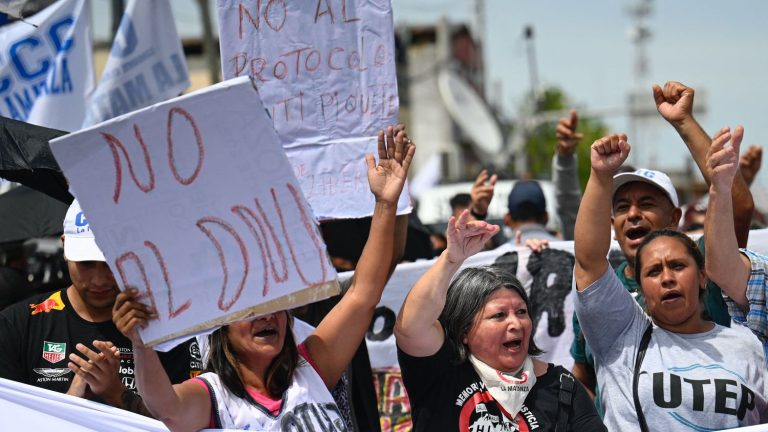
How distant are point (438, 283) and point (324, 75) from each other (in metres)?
1.55

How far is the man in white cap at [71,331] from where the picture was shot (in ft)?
12.6

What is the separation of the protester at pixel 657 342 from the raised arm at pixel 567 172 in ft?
6.18

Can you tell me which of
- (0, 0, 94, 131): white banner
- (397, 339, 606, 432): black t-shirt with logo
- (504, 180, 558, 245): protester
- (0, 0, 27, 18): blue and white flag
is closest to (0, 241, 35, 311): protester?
(0, 0, 27, 18): blue and white flag

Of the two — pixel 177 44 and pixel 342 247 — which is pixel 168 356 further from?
pixel 177 44

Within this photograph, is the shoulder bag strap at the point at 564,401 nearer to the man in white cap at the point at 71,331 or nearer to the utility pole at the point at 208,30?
the man in white cap at the point at 71,331

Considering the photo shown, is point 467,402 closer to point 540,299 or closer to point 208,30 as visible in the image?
point 540,299

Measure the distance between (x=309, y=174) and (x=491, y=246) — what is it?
110 inches

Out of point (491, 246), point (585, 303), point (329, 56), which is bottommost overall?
point (491, 246)

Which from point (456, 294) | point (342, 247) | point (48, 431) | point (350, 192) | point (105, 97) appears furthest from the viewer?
point (105, 97)

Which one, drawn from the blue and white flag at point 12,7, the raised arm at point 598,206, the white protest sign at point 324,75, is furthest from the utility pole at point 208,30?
the raised arm at point 598,206

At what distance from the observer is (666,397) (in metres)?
3.66

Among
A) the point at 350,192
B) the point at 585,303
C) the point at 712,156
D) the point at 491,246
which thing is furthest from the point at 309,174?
the point at 491,246

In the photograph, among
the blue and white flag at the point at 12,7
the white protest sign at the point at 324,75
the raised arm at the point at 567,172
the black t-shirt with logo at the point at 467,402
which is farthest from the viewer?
the raised arm at the point at 567,172

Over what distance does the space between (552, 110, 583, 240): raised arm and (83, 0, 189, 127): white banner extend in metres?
2.73
